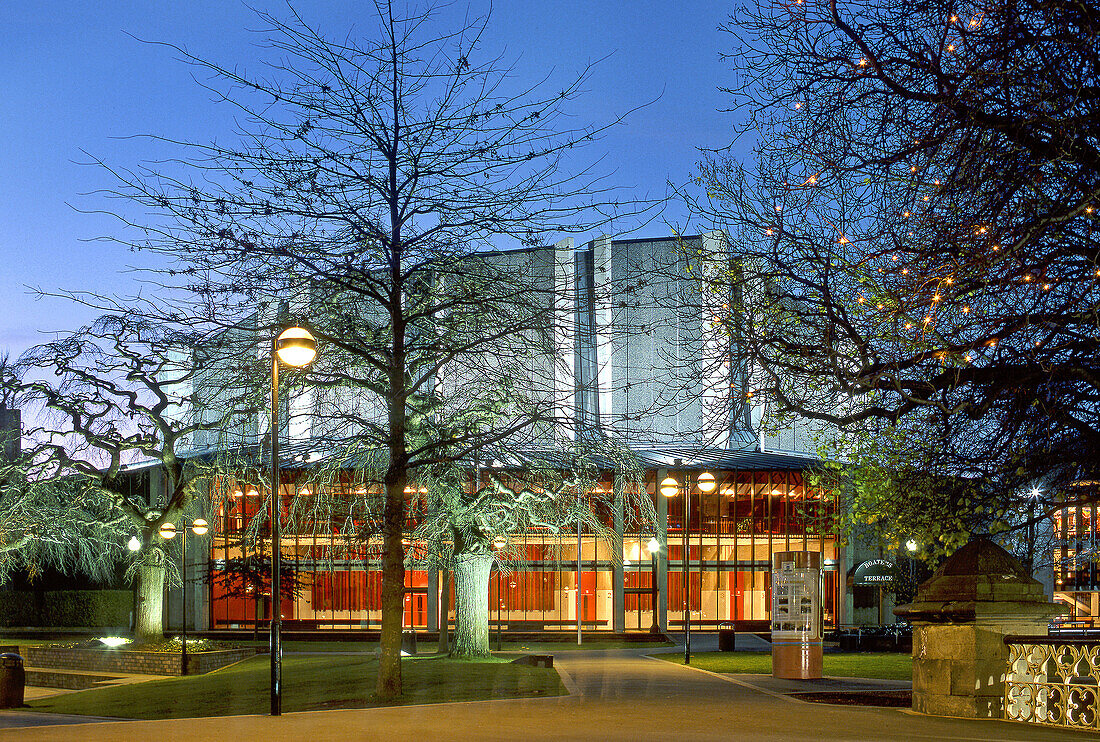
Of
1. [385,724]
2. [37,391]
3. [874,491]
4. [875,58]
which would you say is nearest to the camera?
[875,58]

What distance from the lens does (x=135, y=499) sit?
33219mm

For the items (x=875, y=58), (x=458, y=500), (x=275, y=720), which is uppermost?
(x=875, y=58)

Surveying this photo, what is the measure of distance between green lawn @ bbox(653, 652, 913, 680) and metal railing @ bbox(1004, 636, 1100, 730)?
954 cm

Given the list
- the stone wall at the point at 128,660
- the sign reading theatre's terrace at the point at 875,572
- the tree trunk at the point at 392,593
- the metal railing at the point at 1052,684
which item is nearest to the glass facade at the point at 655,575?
the sign reading theatre's terrace at the point at 875,572

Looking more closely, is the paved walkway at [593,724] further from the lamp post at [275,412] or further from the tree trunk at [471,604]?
the tree trunk at [471,604]

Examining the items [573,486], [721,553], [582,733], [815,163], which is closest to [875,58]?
[815,163]

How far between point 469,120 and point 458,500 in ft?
34.2

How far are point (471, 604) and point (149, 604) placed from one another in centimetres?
1087

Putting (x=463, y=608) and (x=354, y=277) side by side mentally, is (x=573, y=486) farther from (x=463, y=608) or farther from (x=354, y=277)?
(x=354, y=277)

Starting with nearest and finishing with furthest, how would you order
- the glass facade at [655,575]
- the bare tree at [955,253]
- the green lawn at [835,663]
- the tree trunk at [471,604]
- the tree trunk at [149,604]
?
the bare tree at [955,253]
the green lawn at [835,663]
the tree trunk at [471,604]
the tree trunk at [149,604]
the glass facade at [655,575]

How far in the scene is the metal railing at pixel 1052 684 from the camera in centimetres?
1034

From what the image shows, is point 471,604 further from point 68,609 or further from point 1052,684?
point 68,609

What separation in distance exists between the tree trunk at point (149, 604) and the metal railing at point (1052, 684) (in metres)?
25.8

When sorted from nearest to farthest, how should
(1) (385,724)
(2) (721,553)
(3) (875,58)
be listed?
(3) (875,58) → (1) (385,724) → (2) (721,553)
